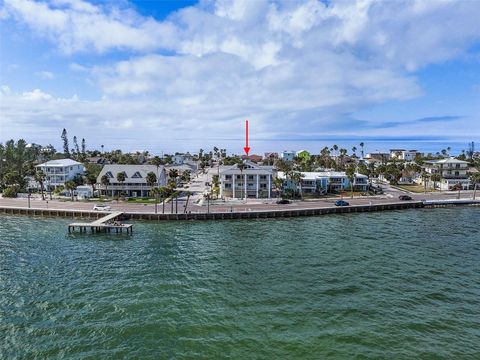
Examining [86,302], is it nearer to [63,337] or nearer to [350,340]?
[63,337]

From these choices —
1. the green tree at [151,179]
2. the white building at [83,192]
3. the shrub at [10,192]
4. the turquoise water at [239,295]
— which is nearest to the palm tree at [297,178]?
the turquoise water at [239,295]

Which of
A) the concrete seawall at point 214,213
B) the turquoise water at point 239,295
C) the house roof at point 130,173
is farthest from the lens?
the house roof at point 130,173

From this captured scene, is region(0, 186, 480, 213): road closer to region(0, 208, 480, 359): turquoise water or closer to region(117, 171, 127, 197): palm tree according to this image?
region(117, 171, 127, 197): palm tree

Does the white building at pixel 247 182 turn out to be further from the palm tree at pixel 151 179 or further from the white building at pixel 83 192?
the white building at pixel 83 192

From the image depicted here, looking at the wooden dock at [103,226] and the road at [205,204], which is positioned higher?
the road at [205,204]

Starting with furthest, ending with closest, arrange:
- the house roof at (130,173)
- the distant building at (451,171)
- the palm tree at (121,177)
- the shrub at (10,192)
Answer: the distant building at (451,171), the house roof at (130,173), the shrub at (10,192), the palm tree at (121,177)

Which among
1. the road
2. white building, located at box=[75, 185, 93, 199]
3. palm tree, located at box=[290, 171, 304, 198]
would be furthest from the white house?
palm tree, located at box=[290, 171, 304, 198]
